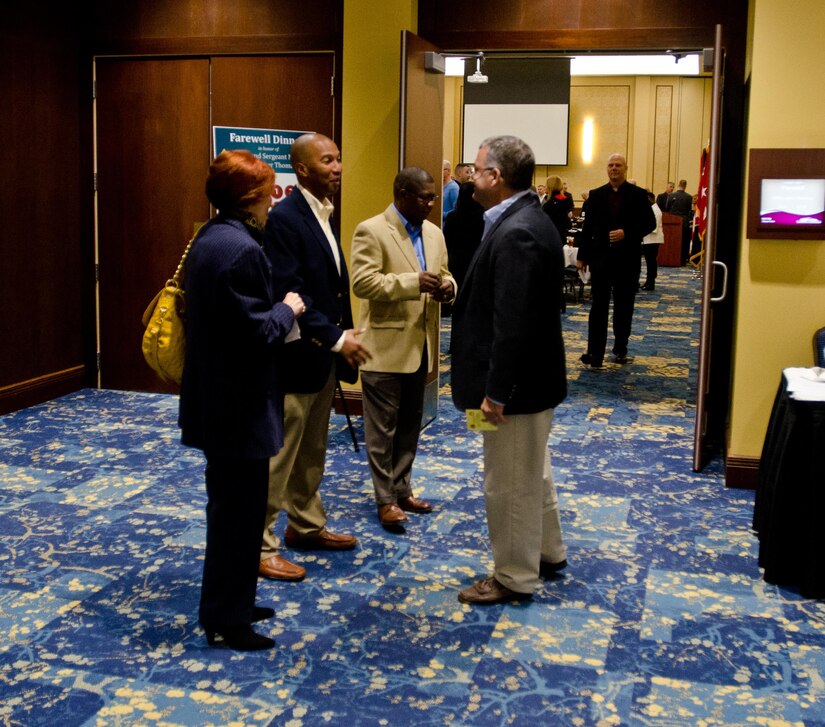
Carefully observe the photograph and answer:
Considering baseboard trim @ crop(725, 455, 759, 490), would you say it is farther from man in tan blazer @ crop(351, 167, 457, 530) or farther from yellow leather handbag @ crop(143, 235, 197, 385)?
yellow leather handbag @ crop(143, 235, 197, 385)

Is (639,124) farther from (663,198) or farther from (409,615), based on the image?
(409,615)

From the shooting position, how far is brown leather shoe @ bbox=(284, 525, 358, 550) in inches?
160

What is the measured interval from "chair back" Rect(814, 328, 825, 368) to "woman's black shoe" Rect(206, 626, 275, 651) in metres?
2.82

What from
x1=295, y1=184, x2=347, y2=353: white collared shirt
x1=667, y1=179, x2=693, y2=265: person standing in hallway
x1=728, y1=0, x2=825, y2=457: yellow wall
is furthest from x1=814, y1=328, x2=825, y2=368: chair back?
x1=667, y1=179, x2=693, y2=265: person standing in hallway

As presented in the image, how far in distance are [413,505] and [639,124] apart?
16.5 meters

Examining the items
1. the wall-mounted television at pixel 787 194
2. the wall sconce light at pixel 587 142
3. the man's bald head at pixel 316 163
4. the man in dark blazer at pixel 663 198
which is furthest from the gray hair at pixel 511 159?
the wall sconce light at pixel 587 142

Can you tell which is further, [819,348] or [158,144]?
[158,144]

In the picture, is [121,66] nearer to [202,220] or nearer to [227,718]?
[202,220]

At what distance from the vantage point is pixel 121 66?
6941 millimetres

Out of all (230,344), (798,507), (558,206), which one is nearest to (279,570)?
(230,344)

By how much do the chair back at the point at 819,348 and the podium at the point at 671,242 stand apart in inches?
515

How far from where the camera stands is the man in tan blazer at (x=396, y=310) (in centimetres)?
418

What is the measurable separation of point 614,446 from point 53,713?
3757 mm

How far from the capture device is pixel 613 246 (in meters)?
8.18
